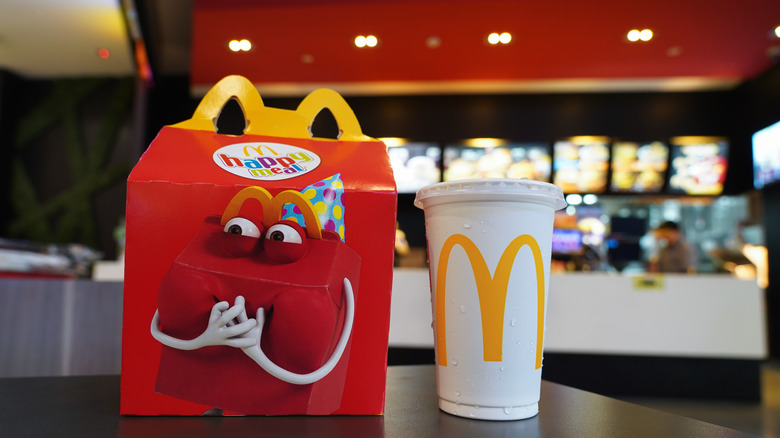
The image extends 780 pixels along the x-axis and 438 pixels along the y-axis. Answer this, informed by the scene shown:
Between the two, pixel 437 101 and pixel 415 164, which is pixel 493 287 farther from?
pixel 437 101

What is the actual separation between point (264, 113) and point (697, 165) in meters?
4.94

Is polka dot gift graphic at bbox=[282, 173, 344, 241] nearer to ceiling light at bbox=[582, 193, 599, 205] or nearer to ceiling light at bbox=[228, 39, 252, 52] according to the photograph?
ceiling light at bbox=[228, 39, 252, 52]

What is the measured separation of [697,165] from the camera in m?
4.70

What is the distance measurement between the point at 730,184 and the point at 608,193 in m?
1.09

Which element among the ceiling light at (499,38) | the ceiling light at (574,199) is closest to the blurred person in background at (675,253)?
the ceiling light at (574,199)

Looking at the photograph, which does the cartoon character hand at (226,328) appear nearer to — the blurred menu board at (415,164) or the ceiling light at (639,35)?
the ceiling light at (639,35)

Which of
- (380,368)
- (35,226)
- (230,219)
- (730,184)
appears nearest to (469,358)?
(380,368)

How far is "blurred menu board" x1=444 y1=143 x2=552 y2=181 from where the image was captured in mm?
4742

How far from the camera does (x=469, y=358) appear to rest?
57 centimetres

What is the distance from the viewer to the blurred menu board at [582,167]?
4.73 metres

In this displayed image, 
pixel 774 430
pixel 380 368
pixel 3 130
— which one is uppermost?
pixel 3 130

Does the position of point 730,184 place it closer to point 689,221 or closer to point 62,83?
point 689,221

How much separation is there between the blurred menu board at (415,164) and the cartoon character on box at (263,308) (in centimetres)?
416

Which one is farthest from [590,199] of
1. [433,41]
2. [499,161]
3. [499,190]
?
[499,190]
